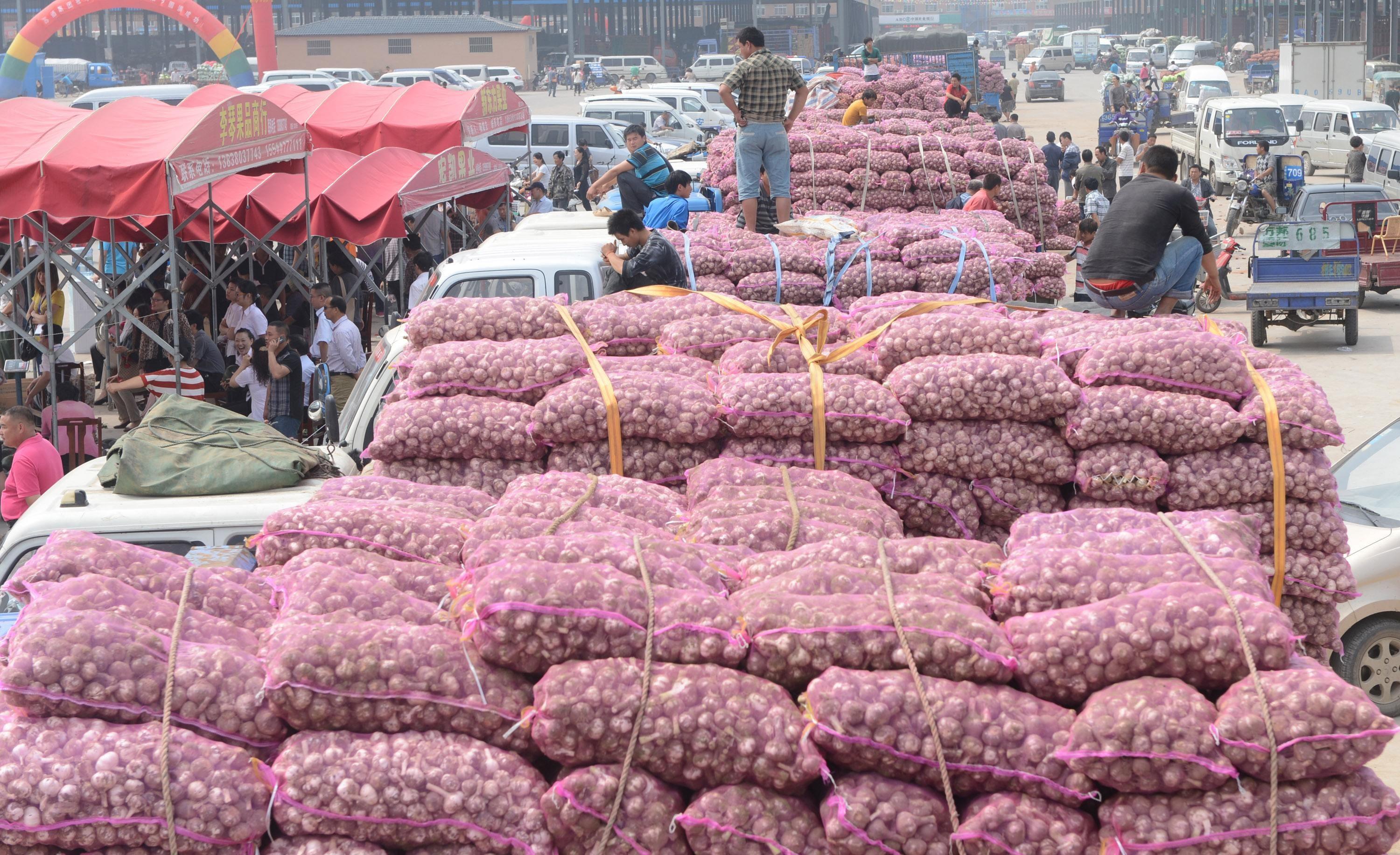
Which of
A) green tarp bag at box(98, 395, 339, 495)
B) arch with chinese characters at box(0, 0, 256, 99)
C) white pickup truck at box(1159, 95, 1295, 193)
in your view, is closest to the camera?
green tarp bag at box(98, 395, 339, 495)

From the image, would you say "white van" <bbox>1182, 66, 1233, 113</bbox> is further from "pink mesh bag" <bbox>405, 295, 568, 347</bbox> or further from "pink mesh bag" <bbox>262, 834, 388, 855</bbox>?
"pink mesh bag" <bbox>262, 834, 388, 855</bbox>

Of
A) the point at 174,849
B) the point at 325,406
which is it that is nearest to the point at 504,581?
the point at 174,849

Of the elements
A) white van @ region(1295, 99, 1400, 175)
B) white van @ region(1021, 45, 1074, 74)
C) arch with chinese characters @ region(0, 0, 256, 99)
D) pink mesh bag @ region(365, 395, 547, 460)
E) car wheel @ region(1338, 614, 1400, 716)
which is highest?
white van @ region(1021, 45, 1074, 74)

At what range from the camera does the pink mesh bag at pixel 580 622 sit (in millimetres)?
3805

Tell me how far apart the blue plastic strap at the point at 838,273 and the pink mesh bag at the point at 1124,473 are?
330 centimetres

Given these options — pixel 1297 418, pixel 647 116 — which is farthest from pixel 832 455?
pixel 647 116

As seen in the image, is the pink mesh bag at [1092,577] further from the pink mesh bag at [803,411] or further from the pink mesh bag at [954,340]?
the pink mesh bag at [954,340]

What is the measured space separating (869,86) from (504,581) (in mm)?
18270

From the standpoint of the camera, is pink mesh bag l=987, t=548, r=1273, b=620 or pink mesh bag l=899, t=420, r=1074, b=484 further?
pink mesh bag l=899, t=420, r=1074, b=484

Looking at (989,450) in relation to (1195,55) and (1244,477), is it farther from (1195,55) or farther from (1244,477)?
(1195,55)

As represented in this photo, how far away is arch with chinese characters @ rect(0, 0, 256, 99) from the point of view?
115ft

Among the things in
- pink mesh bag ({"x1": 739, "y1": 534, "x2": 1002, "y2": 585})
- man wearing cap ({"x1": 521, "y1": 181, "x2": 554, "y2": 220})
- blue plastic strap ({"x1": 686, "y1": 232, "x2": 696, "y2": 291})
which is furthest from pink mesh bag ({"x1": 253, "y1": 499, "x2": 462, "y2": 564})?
man wearing cap ({"x1": 521, "y1": 181, "x2": 554, "y2": 220})

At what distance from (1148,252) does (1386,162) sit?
77.0 ft

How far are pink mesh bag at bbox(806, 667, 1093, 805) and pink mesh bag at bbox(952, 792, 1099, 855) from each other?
1.8 inches
